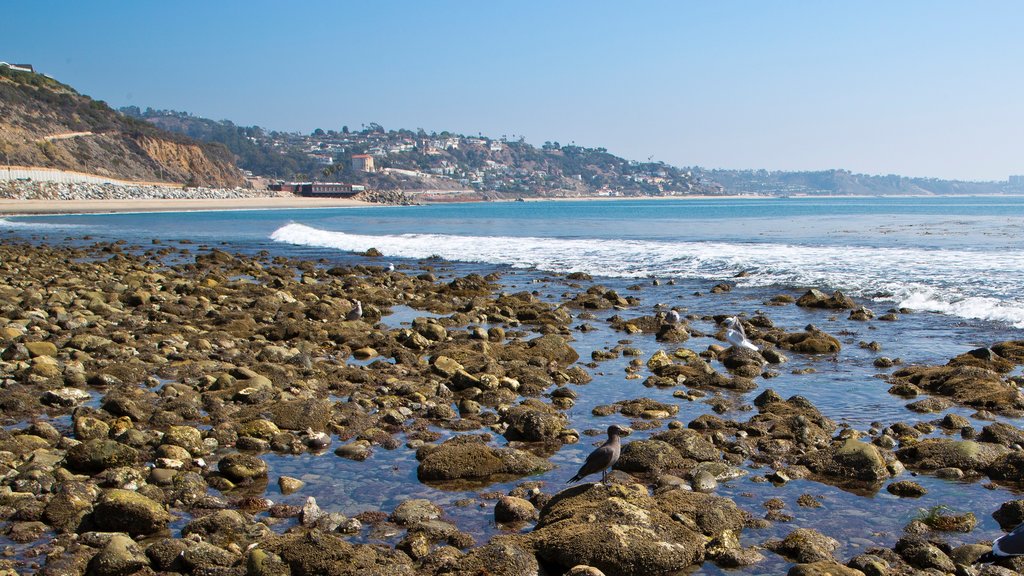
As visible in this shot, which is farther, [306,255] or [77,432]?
[306,255]

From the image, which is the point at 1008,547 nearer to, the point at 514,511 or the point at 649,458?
the point at 649,458

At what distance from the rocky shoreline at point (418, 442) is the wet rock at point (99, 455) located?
0.02 metres

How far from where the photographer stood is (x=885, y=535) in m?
6.18

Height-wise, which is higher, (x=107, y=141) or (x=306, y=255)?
(x=107, y=141)

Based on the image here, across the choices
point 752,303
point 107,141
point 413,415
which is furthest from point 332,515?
point 107,141

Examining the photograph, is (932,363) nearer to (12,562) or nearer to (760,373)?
(760,373)

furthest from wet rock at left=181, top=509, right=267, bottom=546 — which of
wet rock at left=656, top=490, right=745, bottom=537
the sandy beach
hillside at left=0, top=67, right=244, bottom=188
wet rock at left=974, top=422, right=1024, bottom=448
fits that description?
hillside at left=0, top=67, right=244, bottom=188

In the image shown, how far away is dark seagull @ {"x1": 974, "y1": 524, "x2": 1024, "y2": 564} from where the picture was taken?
5.19 meters

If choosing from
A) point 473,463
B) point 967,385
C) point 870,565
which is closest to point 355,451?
point 473,463

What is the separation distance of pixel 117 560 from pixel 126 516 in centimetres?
70

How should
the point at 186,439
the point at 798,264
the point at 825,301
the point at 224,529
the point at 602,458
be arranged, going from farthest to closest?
the point at 798,264 < the point at 825,301 < the point at 186,439 < the point at 602,458 < the point at 224,529

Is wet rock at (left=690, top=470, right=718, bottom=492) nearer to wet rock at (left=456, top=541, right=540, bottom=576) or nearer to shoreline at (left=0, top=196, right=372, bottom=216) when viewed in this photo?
wet rock at (left=456, top=541, right=540, bottom=576)

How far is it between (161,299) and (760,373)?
1235 centimetres

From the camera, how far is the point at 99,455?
7.29 meters
